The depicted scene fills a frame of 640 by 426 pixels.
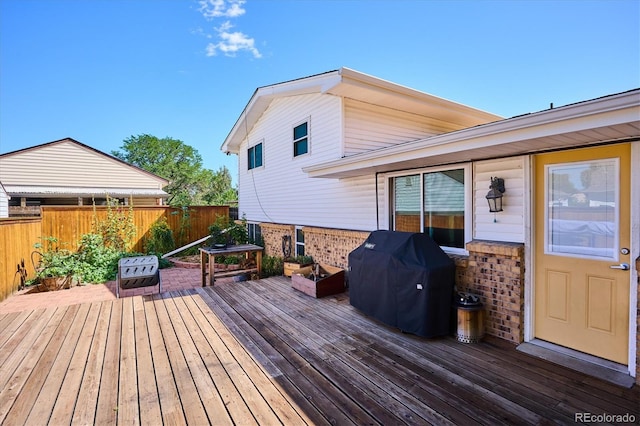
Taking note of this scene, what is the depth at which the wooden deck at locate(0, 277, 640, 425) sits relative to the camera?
7.64 feet

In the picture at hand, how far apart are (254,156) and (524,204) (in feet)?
29.3

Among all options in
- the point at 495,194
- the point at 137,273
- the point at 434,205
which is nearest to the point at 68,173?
the point at 137,273

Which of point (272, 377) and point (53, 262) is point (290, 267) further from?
point (53, 262)

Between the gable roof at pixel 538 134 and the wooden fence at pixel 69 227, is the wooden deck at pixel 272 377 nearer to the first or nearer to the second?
the gable roof at pixel 538 134

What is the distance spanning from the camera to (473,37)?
8.46m

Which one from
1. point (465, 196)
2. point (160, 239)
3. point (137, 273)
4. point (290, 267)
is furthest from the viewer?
point (160, 239)

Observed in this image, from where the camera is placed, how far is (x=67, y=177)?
15328 mm

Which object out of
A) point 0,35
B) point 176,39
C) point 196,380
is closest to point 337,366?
point 196,380

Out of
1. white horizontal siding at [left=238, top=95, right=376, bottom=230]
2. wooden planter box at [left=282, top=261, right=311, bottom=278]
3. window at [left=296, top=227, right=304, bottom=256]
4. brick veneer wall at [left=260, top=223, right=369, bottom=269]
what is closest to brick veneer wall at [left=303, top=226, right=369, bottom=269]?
brick veneer wall at [left=260, top=223, right=369, bottom=269]

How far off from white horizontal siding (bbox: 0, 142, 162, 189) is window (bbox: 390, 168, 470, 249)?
56.1 feet

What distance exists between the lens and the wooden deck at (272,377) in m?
2.33

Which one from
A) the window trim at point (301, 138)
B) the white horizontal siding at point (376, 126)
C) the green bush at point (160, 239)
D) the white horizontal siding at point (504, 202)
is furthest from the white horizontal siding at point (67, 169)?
the white horizontal siding at point (504, 202)

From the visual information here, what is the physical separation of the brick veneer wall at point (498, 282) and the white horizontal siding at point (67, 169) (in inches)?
729

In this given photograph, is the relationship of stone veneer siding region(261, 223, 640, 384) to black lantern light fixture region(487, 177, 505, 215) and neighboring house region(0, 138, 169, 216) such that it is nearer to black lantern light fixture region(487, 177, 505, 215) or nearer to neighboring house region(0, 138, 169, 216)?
black lantern light fixture region(487, 177, 505, 215)
